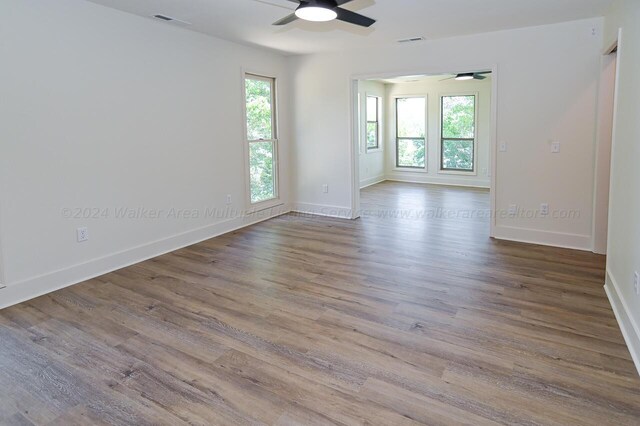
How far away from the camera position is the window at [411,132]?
996 centimetres

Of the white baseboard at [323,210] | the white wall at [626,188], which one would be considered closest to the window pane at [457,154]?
the white baseboard at [323,210]

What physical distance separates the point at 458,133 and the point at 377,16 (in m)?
5.94

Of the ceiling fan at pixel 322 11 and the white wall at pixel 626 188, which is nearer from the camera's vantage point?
Answer: the white wall at pixel 626 188

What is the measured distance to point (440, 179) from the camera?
980 cm

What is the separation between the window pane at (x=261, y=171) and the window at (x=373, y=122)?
3815 mm

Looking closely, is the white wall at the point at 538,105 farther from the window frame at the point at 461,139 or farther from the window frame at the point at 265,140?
the window frame at the point at 461,139

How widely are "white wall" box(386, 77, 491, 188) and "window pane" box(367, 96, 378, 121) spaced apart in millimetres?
451

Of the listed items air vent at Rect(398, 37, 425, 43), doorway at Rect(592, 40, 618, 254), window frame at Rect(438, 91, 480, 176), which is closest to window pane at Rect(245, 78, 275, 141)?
air vent at Rect(398, 37, 425, 43)

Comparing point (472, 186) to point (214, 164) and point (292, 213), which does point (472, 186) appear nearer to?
point (292, 213)

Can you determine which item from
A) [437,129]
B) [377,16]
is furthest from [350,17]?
[437,129]

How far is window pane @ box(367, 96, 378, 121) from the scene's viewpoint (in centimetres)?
968

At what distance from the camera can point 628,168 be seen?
9.20 ft

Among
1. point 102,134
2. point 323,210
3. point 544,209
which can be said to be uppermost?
point 102,134

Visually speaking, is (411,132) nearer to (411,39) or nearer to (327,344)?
(411,39)
